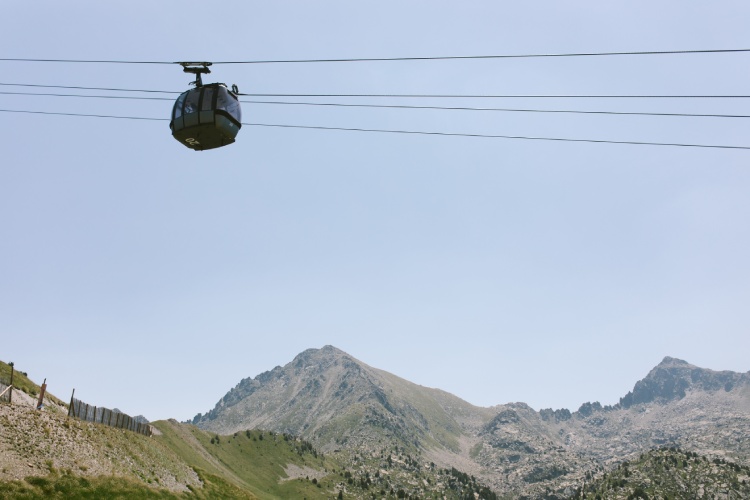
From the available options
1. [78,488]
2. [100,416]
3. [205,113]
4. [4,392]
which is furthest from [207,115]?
[100,416]

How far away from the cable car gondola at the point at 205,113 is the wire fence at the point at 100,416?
42634 mm

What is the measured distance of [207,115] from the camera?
90.2ft

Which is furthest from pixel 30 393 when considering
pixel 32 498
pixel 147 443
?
pixel 32 498

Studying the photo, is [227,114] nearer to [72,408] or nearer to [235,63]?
[235,63]

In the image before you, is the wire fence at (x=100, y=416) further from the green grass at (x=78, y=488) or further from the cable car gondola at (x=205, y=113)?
the cable car gondola at (x=205, y=113)

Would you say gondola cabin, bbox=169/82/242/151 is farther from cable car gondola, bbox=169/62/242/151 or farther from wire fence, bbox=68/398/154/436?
wire fence, bbox=68/398/154/436

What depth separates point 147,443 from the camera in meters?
68.6

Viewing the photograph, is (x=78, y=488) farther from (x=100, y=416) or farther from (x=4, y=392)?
(x=100, y=416)

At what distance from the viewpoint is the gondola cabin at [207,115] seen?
27.6 metres

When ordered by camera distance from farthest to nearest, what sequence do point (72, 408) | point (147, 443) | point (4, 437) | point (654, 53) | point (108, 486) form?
point (147, 443) → point (72, 408) → point (108, 486) → point (4, 437) → point (654, 53)

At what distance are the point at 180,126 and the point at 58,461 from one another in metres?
33.1

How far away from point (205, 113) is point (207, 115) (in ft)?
0.50

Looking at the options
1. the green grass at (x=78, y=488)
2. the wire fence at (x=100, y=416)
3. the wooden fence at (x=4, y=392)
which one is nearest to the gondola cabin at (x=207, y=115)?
the green grass at (x=78, y=488)

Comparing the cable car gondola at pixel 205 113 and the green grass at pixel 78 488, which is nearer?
the cable car gondola at pixel 205 113
